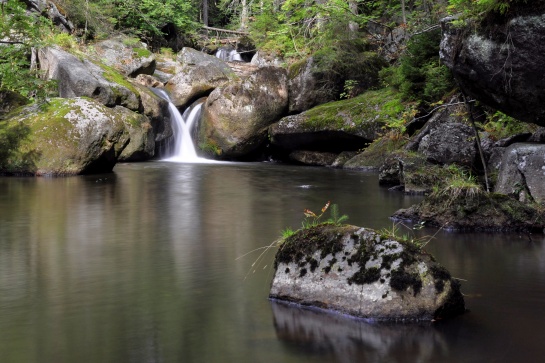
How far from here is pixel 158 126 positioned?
23312 millimetres

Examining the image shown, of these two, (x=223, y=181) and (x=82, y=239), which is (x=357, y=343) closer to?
(x=82, y=239)

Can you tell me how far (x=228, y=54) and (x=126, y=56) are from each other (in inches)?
329

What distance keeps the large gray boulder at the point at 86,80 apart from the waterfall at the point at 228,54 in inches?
499

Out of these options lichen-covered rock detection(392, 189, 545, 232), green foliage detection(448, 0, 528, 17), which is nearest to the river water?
lichen-covered rock detection(392, 189, 545, 232)

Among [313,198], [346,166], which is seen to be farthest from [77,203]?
[346,166]

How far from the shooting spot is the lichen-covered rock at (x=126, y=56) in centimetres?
2731

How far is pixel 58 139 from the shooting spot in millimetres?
16672

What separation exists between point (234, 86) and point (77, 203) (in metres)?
11.3

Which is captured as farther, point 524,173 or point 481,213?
point 524,173

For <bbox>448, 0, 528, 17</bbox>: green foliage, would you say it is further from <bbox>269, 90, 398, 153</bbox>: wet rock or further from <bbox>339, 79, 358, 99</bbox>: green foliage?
<bbox>339, 79, 358, 99</bbox>: green foliage

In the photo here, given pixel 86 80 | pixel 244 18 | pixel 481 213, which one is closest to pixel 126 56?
pixel 86 80

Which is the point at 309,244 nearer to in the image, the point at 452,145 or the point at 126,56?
the point at 452,145

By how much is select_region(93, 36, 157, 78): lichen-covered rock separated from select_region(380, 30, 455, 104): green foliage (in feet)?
44.8

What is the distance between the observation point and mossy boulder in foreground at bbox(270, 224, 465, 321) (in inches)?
197
